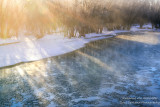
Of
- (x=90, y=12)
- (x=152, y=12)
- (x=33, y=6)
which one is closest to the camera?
(x=33, y=6)

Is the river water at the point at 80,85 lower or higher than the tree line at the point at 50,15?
lower

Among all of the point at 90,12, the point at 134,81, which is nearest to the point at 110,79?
the point at 134,81

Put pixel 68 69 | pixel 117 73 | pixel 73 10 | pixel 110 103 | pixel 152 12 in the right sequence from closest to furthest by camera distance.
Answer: pixel 110 103, pixel 117 73, pixel 68 69, pixel 73 10, pixel 152 12

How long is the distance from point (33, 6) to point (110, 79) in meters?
29.3

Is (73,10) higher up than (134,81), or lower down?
higher up

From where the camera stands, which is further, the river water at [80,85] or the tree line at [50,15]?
the tree line at [50,15]

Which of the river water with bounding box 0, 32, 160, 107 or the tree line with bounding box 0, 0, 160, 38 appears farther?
the tree line with bounding box 0, 0, 160, 38

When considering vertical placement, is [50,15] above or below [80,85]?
above

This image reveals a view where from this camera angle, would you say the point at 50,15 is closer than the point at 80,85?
No

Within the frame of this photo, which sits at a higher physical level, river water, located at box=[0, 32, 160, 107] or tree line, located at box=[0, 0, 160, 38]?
tree line, located at box=[0, 0, 160, 38]

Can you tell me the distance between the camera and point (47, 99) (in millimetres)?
8984

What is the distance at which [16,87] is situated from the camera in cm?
1069

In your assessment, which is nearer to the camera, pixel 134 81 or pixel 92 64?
pixel 134 81

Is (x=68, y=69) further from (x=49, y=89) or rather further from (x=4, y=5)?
(x=4, y=5)
